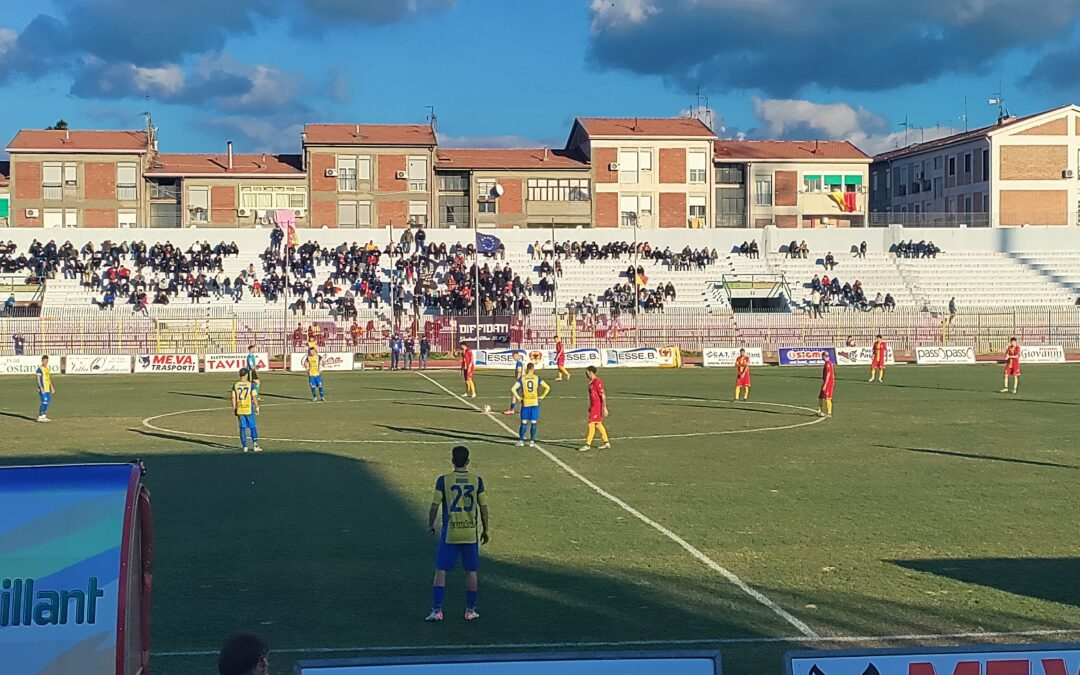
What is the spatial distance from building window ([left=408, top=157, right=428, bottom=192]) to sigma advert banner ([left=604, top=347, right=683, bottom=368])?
97.4ft

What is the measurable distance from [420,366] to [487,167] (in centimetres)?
2988

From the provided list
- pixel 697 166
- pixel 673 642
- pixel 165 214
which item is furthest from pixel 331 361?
pixel 673 642

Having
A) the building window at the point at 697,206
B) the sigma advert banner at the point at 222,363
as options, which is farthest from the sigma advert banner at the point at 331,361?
the building window at the point at 697,206

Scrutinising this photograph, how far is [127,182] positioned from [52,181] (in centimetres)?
462

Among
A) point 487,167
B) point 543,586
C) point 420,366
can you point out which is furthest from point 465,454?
point 487,167

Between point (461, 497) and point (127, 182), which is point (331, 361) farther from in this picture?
point (461, 497)

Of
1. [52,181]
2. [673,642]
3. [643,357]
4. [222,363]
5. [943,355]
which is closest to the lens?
[673,642]

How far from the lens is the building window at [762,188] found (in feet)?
278

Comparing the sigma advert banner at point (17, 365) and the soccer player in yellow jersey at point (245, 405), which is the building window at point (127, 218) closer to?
the sigma advert banner at point (17, 365)

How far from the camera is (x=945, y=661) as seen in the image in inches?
209

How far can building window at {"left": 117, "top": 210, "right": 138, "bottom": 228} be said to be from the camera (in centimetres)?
7819

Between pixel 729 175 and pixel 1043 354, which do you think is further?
pixel 729 175

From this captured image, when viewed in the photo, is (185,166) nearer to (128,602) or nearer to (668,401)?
(668,401)

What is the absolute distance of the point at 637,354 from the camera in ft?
181
